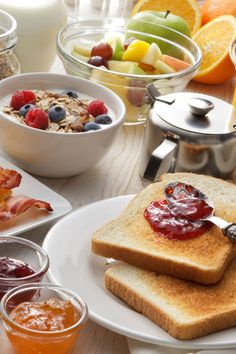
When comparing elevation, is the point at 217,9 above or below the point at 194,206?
below

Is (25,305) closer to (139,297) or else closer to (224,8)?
(139,297)

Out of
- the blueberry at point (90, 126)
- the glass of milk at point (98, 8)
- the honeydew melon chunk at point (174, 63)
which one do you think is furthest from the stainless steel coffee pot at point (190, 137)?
the glass of milk at point (98, 8)

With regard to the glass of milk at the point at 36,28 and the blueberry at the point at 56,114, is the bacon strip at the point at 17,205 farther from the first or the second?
the glass of milk at the point at 36,28

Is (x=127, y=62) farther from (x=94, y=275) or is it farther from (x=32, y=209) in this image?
(x=94, y=275)

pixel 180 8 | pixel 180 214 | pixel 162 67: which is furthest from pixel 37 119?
pixel 180 8

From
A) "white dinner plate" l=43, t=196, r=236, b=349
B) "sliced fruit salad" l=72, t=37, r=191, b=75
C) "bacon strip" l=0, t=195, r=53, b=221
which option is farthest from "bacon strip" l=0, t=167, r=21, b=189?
"sliced fruit salad" l=72, t=37, r=191, b=75

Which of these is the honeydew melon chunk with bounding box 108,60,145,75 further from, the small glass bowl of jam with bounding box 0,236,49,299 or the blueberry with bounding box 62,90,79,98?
the small glass bowl of jam with bounding box 0,236,49,299
